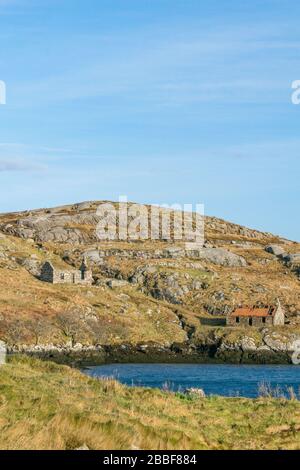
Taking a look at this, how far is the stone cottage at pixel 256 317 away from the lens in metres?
109

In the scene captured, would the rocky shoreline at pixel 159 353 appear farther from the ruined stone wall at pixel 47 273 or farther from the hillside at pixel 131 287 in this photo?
the ruined stone wall at pixel 47 273

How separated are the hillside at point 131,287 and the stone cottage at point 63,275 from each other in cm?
178

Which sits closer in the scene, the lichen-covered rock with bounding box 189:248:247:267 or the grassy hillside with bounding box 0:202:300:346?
the grassy hillside with bounding box 0:202:300:346

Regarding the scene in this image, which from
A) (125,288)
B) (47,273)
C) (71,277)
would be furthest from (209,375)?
(71,277)

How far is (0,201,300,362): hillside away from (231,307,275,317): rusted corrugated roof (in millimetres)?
3167

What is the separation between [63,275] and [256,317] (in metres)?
33.5

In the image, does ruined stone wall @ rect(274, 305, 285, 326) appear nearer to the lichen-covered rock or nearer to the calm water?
the calm water

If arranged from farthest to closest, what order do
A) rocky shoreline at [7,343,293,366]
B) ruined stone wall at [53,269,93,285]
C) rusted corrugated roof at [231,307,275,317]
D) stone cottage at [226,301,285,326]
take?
ruined stone wall at [53,269,93,285] < rusted corrugated roof at [231,307,275,317] < stone cottage at [226,301,285,326] < rocky shoreline at [7,343,293,366]

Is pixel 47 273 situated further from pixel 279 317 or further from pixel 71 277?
pixel 279 317

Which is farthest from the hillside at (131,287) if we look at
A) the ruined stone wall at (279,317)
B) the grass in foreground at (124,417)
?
the grass in foreground at (124,417)

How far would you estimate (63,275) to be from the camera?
125688mm

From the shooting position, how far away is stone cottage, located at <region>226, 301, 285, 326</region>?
10931cm

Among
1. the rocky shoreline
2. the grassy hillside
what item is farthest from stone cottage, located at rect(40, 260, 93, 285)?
the rocky shoreline
